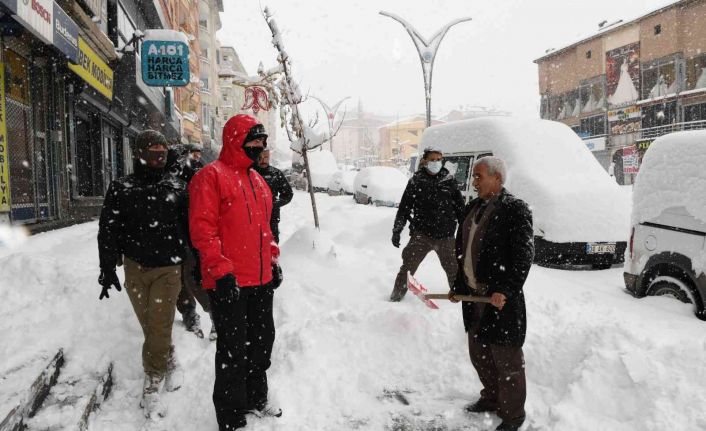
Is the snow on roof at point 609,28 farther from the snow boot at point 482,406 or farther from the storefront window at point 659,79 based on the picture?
the snow boot at point 482,406

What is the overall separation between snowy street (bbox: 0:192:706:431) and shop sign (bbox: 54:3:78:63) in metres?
4.96

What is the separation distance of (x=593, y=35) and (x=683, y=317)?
4375 cm

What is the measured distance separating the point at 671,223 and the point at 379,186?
12355 millimetres

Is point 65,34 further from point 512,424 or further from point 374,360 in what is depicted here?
point 512,424

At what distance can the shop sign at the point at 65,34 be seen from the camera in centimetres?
782

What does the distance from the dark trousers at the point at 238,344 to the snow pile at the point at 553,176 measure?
16.1ft

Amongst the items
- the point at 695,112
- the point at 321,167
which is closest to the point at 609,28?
the point at 695,112

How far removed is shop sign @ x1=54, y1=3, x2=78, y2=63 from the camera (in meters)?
7.82

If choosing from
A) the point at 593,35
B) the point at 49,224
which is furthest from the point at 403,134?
the point at 49,224

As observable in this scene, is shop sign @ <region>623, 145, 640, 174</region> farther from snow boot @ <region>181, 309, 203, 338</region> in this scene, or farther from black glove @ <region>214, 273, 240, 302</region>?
black glove @ <region>214, 273, 240, 302</region>

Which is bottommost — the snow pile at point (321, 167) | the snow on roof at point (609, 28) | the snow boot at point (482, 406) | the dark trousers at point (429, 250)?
the snow boot at point (482, 406)

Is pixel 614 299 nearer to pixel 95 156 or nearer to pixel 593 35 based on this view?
pixel 95 156

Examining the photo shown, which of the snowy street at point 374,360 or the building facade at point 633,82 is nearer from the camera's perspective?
the snowy street at point 374,360

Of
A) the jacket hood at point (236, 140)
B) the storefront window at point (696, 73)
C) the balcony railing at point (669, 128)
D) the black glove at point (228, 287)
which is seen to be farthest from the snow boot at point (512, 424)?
the storefront window at point (696, 73)
